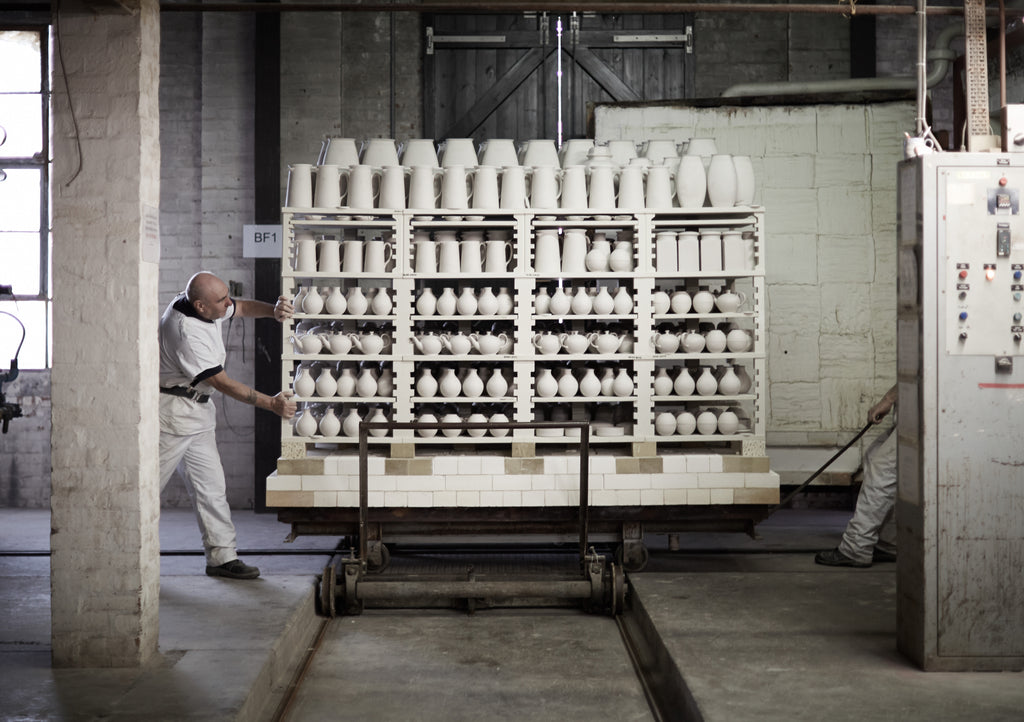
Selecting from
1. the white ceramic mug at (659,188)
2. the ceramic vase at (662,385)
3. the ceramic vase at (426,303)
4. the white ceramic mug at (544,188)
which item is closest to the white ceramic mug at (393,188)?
the ceramic vase at (426,303)

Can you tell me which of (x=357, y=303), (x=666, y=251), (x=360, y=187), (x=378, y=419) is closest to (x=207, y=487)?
(x=378, y=419)

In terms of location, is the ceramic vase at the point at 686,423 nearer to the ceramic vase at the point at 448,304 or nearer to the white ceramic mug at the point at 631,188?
the white ceramic mug at the point at 631,188

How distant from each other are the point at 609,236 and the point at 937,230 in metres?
2.83

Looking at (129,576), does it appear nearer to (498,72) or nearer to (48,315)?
(48,315)

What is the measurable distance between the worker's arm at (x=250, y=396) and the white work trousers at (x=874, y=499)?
11.5 ft

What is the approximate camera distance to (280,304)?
6395 mm

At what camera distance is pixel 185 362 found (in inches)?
243

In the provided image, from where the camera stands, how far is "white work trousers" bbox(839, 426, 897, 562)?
655 centimetres

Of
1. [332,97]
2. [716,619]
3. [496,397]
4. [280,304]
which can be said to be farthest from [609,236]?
[332,97]

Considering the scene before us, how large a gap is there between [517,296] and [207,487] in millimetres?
2152

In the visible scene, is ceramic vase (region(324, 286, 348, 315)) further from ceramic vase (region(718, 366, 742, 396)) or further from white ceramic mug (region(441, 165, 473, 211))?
ceramic vase (region(718, 366, 742, 396))

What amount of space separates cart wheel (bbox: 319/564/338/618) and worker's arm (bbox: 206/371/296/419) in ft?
3.09

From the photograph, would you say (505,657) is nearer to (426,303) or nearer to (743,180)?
(426,303)

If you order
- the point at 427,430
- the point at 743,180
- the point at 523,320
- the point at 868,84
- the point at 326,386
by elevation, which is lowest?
the point at 427,430
